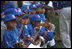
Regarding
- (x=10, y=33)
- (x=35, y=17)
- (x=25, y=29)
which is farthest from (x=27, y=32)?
(x=10, y=33)

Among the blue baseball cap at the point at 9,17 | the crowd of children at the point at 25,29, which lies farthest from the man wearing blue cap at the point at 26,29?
the blue baseball cap at the point at 9,17

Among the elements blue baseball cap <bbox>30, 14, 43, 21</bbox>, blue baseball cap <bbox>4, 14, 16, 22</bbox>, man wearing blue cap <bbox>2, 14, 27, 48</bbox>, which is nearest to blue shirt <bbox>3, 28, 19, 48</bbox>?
man wearing blue cap <bbox>2, 14, 27, 48</bbox>

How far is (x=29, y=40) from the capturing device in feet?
14.9

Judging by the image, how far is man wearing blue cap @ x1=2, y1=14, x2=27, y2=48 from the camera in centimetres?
421

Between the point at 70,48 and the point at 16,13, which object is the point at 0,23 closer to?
the point at 16,13

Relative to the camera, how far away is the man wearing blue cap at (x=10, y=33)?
4.21 metres

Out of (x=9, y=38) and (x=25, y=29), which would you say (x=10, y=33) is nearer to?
(x=9, y=38)

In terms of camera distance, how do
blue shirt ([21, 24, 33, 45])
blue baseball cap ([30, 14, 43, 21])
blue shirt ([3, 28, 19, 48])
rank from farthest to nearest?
blue baseball cap ([30, 14, 43, 21]) < blue shirt ([21, 24, 33, 45]) < blue shirt ([3, 28, 19, 48])

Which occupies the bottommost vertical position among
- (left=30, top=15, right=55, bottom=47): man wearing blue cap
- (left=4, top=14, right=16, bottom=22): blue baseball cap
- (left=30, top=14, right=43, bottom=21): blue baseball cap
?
(left=30, top=15, right=55, bottom=47): man wearing blue cap

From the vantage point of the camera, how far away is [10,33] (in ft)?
13.9

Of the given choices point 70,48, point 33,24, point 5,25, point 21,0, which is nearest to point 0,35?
point 5,25

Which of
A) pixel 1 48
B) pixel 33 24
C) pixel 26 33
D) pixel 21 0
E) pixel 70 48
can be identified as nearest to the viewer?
pixel 1 48

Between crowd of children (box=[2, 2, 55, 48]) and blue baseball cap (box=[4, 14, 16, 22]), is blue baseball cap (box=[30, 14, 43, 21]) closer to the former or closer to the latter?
crowd of children (box=[2, 2, 55, 48])

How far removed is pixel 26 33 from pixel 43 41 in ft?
1.55
